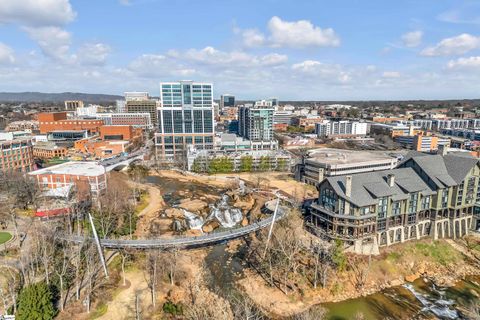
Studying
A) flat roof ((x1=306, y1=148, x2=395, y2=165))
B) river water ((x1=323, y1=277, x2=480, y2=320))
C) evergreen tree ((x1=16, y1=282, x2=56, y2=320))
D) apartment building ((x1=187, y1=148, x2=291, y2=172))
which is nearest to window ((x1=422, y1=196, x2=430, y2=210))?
river water ((x1=323, y1=277, x2=480, y2=320))

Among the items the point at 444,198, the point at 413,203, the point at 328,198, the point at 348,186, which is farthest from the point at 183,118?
the point at 444,198

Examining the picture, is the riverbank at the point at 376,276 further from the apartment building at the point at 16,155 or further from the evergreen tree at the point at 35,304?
the apartment building at the point at 16,155

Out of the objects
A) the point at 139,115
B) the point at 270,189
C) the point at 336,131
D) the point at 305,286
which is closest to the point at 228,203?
the point at 270,189

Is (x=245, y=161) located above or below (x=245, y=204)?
above

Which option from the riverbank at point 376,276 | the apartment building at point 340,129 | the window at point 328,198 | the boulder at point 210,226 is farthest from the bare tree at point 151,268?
the apartment building at point 340,129

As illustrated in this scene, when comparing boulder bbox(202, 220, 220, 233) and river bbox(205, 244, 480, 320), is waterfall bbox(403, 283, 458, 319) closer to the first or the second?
river bbox(205, 244, 480, 320)

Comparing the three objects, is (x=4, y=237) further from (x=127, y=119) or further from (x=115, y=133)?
(x=127, y=119)
